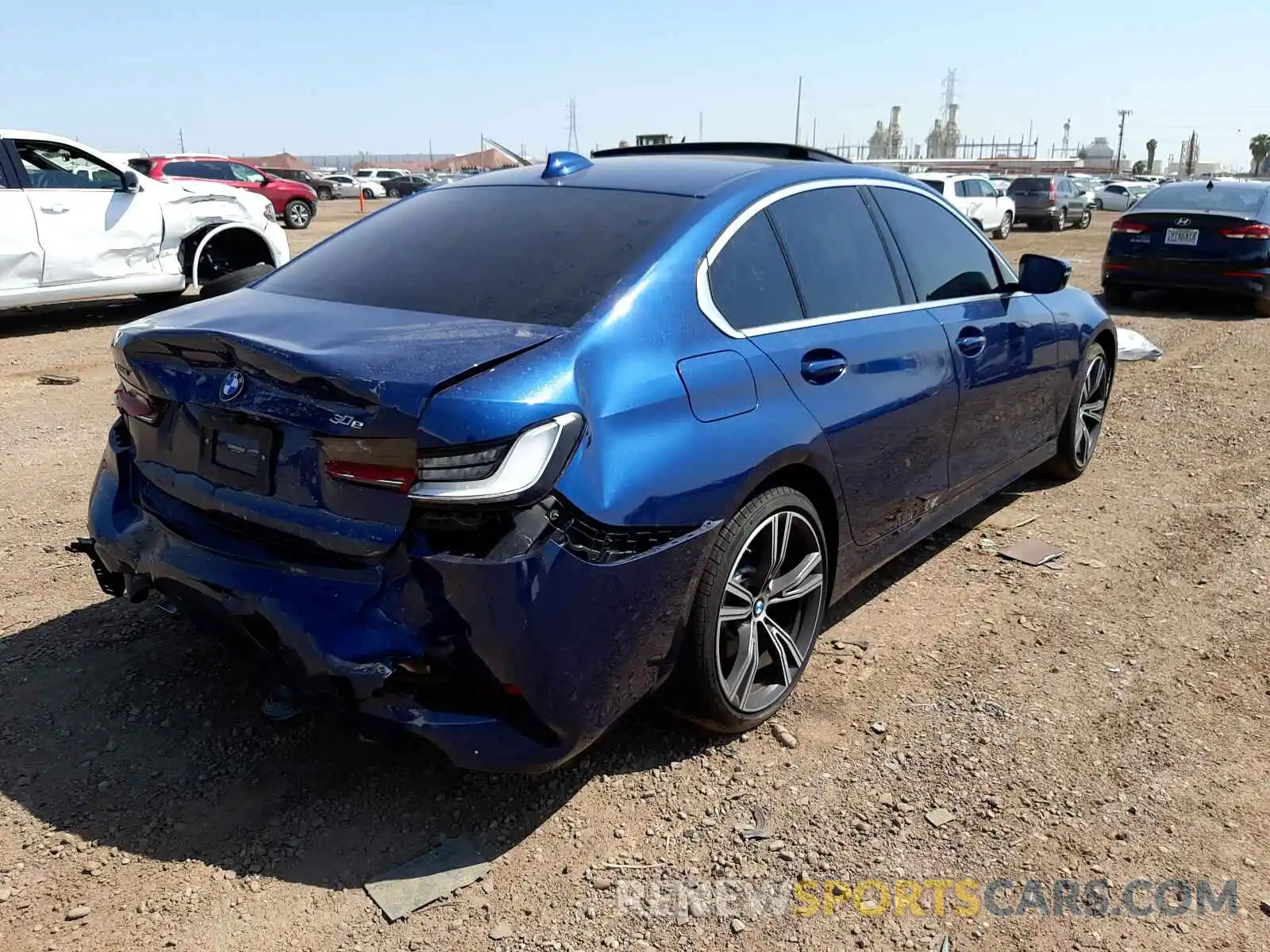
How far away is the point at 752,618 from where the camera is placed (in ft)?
9.75

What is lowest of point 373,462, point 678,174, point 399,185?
point 373,462

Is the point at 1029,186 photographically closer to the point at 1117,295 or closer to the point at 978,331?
the point at 1117,295

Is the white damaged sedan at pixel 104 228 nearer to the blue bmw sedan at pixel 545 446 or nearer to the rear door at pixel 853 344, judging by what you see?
→ the blue bmw sedan at pixel 545 446

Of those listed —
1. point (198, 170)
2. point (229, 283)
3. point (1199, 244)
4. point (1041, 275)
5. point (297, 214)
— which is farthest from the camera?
point (297, 214)

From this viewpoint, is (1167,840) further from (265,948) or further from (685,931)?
(265,948)

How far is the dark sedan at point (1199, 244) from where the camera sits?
10.6 metres

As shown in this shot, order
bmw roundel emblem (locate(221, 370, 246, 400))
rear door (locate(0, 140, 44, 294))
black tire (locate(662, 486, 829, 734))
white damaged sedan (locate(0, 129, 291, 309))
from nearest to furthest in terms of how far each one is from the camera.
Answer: bmw roundel emblem (locate(221, 370, 246, 400)) → black tire (locate(662, 486, 829, 734)) → rear door (locate(0, 140, 44, 294)) → white damaged sedan (locate(0, 129, 291, 309))

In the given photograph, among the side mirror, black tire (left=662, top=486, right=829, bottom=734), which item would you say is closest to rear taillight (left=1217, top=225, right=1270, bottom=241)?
the side mirror

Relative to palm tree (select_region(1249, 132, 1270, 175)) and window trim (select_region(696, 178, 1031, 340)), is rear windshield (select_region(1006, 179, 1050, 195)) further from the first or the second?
palm tree (select_region(1249, 132, 1270, 175))

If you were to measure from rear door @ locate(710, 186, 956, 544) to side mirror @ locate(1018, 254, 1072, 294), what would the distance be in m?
1.00

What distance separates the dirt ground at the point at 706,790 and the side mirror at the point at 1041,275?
1289 mm

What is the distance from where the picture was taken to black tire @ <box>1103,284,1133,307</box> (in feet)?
38.1

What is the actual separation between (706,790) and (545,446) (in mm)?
1193

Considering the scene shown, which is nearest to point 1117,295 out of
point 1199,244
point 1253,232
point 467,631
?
point 1199,244
